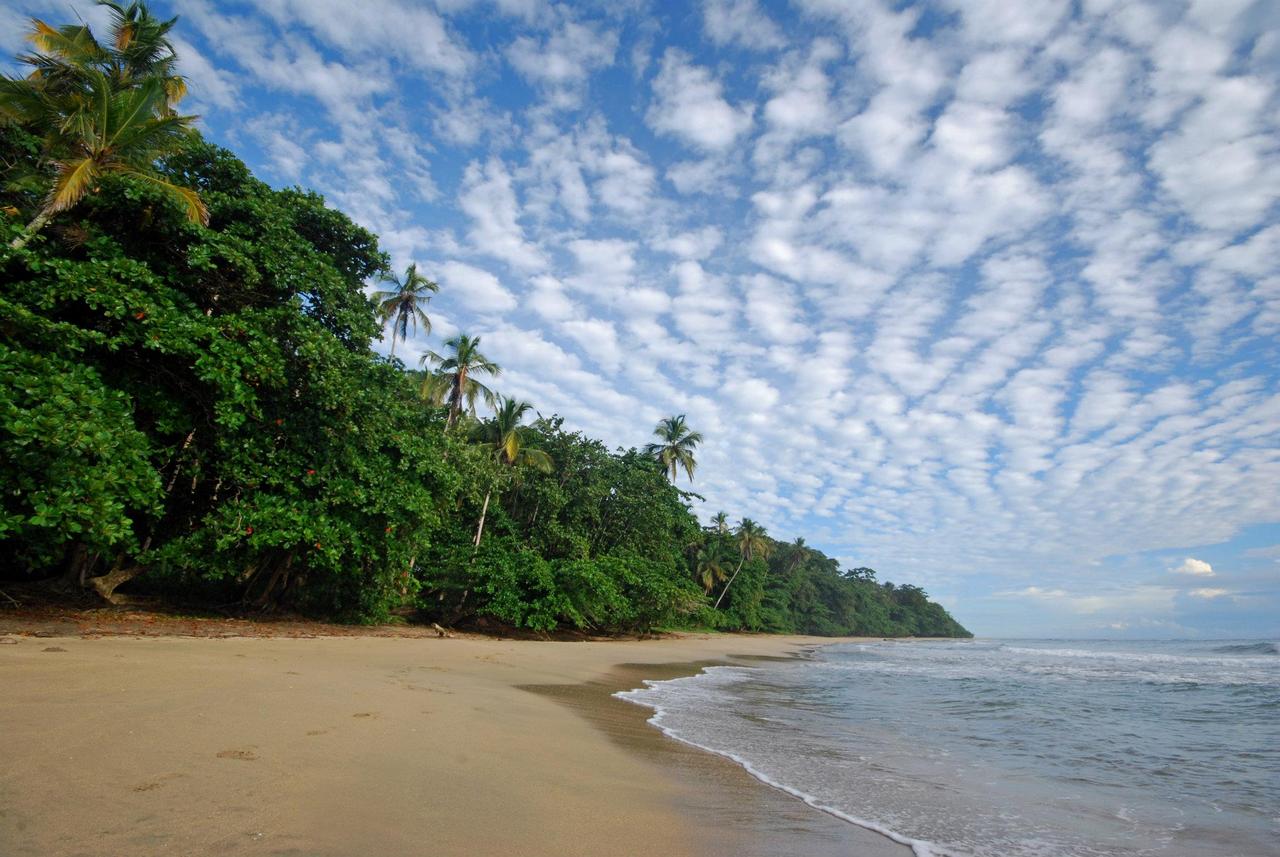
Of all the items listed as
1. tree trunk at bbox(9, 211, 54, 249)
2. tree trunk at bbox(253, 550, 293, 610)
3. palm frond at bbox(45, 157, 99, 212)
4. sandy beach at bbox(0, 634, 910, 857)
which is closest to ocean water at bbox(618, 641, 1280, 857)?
sandy beach at bbox(0, 634, 910, 857)

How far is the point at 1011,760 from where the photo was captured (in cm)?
690

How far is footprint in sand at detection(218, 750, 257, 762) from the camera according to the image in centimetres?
371

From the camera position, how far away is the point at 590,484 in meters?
27.8

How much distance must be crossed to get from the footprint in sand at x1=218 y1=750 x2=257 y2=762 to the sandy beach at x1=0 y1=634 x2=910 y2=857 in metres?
0.02

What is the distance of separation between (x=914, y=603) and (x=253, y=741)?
102m

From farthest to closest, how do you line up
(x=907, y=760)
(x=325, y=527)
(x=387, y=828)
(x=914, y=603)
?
(x=914, y=603) → (x=325, y=527) → (x=907, y=760) → (x=387, y=828)

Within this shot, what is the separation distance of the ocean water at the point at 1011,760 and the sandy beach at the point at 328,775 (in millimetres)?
790

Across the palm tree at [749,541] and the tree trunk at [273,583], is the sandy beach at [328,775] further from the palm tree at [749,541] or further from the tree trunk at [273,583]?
the palm tree at [749,541]

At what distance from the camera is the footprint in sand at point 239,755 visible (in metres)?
3.71

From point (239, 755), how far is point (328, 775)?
613mm

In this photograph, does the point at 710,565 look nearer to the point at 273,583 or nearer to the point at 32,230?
the point at 273,583

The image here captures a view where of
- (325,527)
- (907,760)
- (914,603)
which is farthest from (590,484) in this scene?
(914,603)

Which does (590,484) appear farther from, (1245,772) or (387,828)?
(387,828)

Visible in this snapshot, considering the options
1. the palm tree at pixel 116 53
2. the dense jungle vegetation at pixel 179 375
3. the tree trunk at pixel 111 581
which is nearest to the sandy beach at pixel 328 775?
the dense jungle vegetation at pixel 179 375
